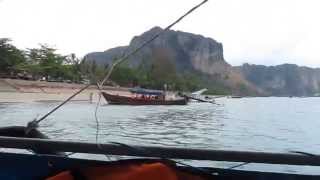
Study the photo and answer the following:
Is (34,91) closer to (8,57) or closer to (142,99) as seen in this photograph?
(8,57)

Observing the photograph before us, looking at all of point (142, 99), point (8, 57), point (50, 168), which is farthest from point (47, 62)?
point (50, 168)

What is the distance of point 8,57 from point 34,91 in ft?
22.6

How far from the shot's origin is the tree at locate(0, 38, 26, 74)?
75.6m

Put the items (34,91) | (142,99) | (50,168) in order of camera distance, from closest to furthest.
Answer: (50,168), (142,99), (34,91)

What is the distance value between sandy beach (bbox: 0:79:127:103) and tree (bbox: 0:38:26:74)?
18.6ft

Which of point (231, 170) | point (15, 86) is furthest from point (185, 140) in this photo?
point (15, 86)

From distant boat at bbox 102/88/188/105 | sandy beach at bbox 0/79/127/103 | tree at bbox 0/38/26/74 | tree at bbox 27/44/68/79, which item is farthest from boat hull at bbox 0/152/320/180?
tree at bbox 27/44/68/79

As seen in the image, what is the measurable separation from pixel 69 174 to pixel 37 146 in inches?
10.1

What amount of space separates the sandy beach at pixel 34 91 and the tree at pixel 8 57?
565 cm

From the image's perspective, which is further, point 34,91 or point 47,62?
point 47,62

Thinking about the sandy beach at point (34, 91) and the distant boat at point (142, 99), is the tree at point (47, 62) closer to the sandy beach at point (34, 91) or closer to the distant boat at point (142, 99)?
the sandy beach at point (34, 91)

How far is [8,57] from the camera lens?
251 feet

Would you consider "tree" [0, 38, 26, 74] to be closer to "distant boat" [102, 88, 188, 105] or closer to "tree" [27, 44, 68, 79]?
"tree" [27, 44, 68, 79]

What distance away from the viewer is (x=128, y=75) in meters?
111
